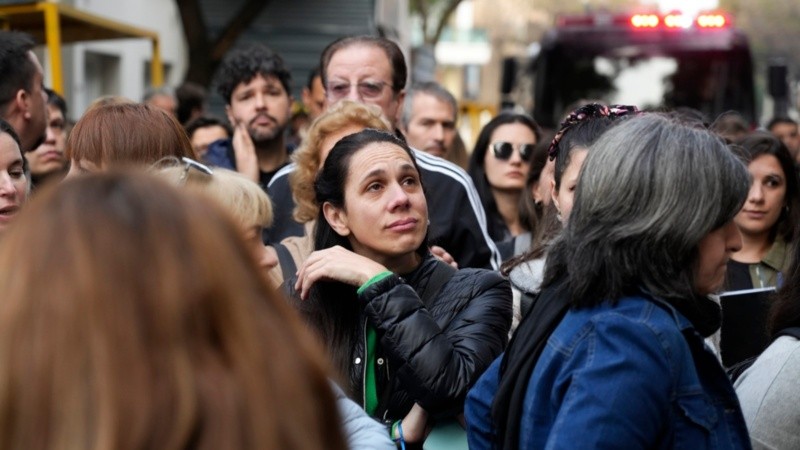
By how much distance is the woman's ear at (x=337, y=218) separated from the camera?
415 centimetres

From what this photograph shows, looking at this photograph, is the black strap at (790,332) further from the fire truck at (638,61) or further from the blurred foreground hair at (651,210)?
the fire truck at (638,61)

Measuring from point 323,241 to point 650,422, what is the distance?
6.04ft

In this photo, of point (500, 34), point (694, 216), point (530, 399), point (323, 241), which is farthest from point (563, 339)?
point (500, 34)

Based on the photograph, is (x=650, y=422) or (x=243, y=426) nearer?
(x=243, y=426)

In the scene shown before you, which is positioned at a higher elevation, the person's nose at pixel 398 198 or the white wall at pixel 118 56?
the person's nose at pixel 398 198

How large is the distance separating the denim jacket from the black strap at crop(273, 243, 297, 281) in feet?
6.63

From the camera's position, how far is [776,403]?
3223mm

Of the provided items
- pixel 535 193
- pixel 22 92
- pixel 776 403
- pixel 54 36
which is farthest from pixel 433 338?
pixel 54 36

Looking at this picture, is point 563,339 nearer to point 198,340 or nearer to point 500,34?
point 198,340

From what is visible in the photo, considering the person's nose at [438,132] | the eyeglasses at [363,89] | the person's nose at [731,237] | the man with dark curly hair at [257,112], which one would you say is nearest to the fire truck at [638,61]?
the person's nose at [438,132]

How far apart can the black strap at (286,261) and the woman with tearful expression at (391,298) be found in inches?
16.7

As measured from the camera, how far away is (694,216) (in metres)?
2.72

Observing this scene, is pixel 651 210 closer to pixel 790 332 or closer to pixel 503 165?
pixel 790 332

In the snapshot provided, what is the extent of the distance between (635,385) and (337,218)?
5.79 feet
